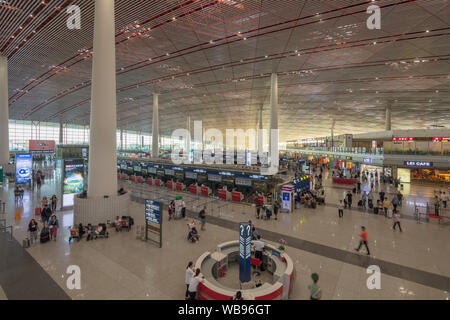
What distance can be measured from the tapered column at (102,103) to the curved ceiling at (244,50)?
3.81 metres

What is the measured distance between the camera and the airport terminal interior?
6480 mm

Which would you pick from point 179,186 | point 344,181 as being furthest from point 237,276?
point 344,181

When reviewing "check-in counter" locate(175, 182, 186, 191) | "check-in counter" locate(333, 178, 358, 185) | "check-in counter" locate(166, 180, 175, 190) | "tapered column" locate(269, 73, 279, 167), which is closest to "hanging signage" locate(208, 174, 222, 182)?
"check-in counter" locate(175, 182, 186, 191)

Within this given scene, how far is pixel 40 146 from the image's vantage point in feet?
106

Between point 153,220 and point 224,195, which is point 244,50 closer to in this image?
point 224,195

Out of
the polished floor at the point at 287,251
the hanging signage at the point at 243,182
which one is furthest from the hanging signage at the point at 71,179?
the hanging signage at the point at 243,182

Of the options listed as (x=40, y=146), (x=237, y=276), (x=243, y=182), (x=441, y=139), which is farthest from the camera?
(x=40, y=146)

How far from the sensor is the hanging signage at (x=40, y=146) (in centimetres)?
3104

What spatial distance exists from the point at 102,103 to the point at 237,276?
1011 centimetres

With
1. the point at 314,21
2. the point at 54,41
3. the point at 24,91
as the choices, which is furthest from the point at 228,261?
the point at 24,91

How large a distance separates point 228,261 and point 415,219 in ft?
39.8

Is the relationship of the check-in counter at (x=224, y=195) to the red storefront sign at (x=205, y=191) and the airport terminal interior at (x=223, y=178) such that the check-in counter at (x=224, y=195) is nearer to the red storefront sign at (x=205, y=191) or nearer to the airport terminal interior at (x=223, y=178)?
the airport terminal interior at (x=223, y=178)

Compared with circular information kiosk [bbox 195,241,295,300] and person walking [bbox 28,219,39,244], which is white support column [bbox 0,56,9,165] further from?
circular information kiosk [bbox 195,241,295,300]
